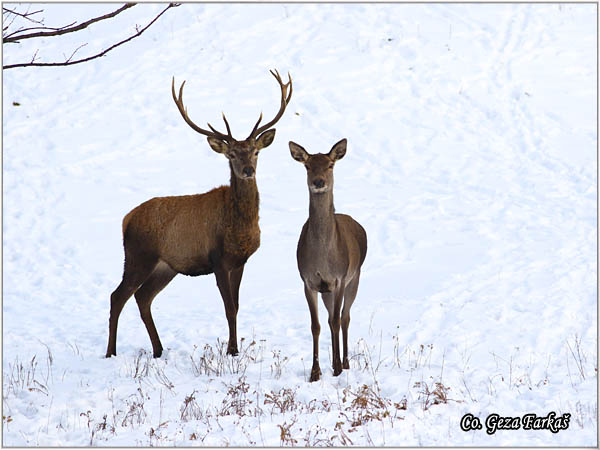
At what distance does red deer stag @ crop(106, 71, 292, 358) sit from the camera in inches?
324

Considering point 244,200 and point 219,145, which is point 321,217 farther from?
point 219,145

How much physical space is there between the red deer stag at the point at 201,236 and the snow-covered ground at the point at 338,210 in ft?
1.95

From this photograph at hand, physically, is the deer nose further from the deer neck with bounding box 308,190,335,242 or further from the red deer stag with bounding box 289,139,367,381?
the deer neck with bounding box 308,190,335,242

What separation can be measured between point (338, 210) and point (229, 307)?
5.54m

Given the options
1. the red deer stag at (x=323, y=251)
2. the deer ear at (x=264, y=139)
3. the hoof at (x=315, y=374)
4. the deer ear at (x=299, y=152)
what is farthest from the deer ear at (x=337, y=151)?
the hoof at (x=315, y=374)

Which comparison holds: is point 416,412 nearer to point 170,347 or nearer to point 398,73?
point 170,347

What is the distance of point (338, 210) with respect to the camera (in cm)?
1349

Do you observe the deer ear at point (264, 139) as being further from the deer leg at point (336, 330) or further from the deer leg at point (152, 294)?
the deer leg at point (336, 330)

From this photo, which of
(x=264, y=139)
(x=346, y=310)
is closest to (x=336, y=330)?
(x=346, y=310)

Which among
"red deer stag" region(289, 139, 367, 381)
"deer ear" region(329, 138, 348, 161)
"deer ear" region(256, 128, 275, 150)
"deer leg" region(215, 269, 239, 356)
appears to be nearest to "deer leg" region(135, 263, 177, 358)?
"deer leg" region(215, 269, 239, 356)

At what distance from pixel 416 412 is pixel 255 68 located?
1291cm

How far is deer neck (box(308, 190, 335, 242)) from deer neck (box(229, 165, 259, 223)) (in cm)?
110

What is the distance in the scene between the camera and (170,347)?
880cm

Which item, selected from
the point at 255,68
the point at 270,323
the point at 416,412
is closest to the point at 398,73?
the point at 255,68
